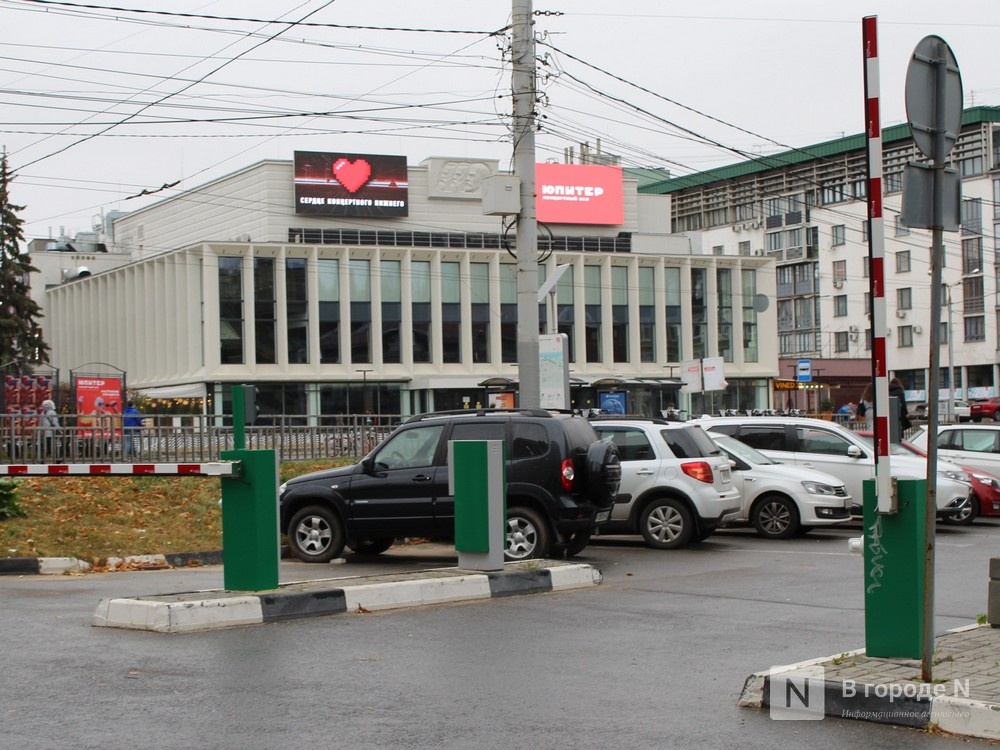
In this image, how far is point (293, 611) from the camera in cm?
1030

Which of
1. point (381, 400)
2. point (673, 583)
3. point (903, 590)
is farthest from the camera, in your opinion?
point (381, 400)

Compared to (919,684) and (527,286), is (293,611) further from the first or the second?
(527,286)

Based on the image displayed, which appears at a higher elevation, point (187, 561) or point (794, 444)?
point (794, 444)

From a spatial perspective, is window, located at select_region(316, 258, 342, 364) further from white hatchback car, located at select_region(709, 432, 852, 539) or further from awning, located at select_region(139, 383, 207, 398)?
white hatchback car, located at select_region(709, 432, 852, 539)

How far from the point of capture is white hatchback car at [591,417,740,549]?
16.7 metres

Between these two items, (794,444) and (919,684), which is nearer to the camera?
(919,684)

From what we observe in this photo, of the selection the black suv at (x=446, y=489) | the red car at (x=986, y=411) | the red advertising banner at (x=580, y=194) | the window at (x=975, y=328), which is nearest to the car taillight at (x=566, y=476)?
the black suv at (x=446, y=489)

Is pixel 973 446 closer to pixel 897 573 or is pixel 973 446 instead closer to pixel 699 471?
pixel 699 471

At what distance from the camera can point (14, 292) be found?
222 ft

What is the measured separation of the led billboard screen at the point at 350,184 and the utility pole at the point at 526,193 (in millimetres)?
48054

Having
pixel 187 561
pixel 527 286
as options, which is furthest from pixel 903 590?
pixel 527 286

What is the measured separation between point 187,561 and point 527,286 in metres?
6.80

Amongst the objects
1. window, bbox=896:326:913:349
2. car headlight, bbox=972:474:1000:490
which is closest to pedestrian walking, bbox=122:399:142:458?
car headlight, bbox=972:474:1000:490

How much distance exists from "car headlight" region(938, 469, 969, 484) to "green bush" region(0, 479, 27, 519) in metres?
13.9
